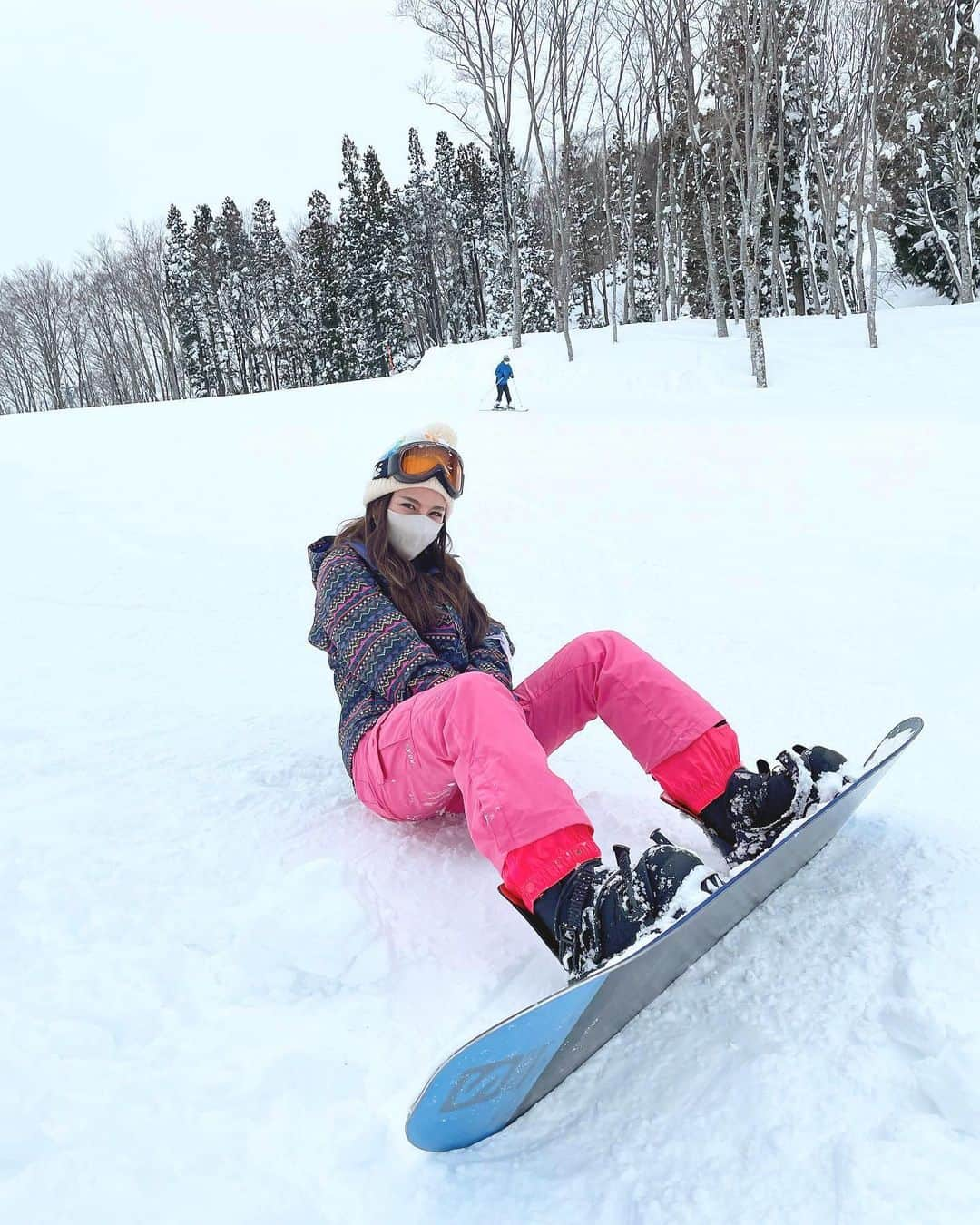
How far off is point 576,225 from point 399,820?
3450cm

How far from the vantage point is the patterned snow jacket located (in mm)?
→ 1988

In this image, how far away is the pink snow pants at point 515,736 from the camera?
1487 mm

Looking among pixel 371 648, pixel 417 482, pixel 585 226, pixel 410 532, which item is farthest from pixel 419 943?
pixel 585 226

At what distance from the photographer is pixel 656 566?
5199 mm

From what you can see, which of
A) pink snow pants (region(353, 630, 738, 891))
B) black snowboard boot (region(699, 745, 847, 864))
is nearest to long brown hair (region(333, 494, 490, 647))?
pink snow pants (region(353, 630, 738, 891))

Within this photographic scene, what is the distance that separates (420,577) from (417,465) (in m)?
0.36

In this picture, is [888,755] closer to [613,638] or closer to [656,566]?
[613,638]

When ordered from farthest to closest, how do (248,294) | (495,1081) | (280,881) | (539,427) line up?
(248,294) → (539,427) → (280,881) → (495,1081)

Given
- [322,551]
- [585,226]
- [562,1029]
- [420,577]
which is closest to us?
[562,1029]

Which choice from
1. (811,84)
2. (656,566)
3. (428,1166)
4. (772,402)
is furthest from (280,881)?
(811,84)

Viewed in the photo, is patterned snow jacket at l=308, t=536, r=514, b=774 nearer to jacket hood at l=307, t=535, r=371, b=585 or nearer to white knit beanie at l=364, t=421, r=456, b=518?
jacket hood at l=307, t=535, r=371, b=585

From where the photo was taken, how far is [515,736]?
5.19ft

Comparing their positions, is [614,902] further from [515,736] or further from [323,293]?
[323,293]

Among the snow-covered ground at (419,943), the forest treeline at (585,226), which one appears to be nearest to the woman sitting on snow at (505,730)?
the snow-covered ground at (419,943)
